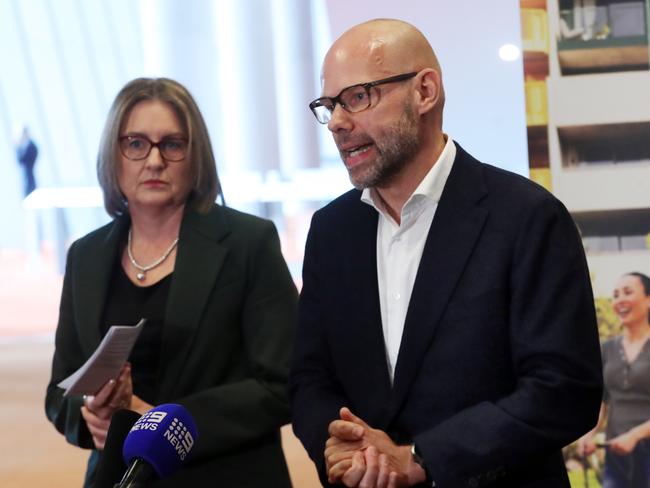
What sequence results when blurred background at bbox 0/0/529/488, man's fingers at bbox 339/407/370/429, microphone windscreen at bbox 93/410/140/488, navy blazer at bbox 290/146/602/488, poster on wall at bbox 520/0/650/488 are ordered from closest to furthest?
microphone windscreen at bbox 93/410/140/488
navy blazer at bbox 290/146/602/488
man's fingers at bbox 339/407/370/429
poster on wall at bbox 520/0/650/488
blurred background at bbox 0/0/529/488

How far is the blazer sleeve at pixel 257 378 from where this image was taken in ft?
8.86

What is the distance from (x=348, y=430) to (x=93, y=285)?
109cm

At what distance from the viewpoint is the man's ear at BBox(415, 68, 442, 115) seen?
230cm

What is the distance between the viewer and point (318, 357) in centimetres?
243

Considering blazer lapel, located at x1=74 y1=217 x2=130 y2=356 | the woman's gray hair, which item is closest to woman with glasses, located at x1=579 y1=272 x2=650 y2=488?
the woman's gray hair

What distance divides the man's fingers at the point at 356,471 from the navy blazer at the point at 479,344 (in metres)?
0.13

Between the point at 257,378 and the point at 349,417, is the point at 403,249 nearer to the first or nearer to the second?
the point at 349,417

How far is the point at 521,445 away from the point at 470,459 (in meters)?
0.11

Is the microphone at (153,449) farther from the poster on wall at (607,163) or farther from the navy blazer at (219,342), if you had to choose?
the poster on wall at (607,163)

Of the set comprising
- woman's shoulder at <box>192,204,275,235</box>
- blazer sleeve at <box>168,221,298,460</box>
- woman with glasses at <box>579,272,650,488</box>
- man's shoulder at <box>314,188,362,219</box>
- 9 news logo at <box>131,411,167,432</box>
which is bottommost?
woman with glasses at <box>579,272,650,488</box>

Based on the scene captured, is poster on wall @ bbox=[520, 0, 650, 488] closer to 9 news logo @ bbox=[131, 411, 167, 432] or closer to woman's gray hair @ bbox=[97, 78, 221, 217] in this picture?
woman's gray hair @ bbox=[97, 78, 221, 217]

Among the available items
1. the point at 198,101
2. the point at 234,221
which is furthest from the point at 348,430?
the point at 198,101

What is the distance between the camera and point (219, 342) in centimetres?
279

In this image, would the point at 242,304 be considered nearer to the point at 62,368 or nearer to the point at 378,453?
the point at 62,368
